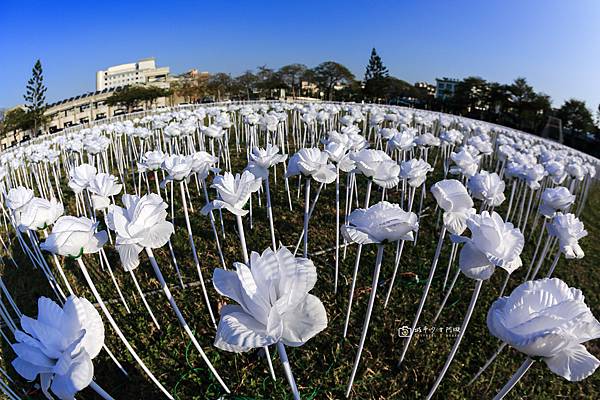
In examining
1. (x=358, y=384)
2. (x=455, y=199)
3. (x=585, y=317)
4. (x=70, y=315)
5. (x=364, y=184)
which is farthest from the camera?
(x=364, y=184)

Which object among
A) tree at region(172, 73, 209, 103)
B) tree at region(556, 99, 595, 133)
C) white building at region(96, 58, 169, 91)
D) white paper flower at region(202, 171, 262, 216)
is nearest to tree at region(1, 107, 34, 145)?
tree at region(172, 73, 209, 103)

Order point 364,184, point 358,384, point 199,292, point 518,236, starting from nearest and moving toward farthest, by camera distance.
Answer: point 518,236 → point 358,384 → point 199,292 → point 364,184

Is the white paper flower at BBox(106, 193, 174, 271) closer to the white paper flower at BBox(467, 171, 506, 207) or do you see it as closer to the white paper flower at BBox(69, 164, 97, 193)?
the white paper flower at BBox(69, 164, 97, 193)

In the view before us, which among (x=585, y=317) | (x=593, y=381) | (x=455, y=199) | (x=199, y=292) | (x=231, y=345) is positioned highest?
(x=455, y=199)

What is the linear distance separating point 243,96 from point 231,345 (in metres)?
58.0

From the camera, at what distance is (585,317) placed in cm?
145

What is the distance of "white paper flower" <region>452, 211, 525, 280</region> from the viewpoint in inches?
79.5

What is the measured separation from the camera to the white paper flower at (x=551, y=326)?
57.5 inches

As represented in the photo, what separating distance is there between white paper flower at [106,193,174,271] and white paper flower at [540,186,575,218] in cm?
452

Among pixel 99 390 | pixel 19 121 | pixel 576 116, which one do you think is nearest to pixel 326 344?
pixel 99 390

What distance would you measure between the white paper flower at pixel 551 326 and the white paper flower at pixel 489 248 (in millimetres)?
375

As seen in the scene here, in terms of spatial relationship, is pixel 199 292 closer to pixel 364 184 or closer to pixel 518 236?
pixel 518 236

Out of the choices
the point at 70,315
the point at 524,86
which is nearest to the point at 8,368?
the point at 70,315

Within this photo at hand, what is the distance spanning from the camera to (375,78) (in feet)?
199
